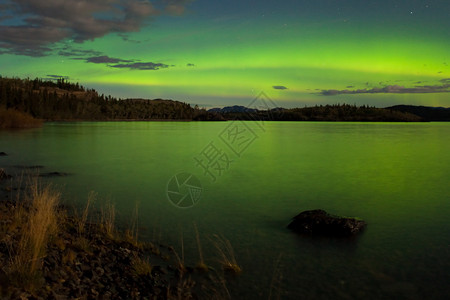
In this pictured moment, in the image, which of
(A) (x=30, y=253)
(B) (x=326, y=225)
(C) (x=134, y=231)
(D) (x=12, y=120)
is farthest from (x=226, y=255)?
(D) (x=12, y=120)

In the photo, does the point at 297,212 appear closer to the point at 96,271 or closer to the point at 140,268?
the point at 140,268

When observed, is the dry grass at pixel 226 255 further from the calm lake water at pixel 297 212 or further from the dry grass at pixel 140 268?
the dry grass at pixel 140 268

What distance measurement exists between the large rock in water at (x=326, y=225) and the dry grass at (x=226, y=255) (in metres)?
3.01

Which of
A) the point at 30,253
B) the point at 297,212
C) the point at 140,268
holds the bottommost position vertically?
the point at 297,212

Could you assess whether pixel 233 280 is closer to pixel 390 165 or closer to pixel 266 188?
pixel 266 188

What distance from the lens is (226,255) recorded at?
35.2 ft

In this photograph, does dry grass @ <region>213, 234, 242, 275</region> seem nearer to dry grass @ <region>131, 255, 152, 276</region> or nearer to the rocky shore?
the rocky shore

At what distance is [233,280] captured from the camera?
9.07 m

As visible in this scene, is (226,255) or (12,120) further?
(12,120)

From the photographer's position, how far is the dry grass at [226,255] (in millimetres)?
9602

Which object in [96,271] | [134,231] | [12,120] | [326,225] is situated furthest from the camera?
[12,120]

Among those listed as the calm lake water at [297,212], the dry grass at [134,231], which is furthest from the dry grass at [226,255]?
the dry grass at [134,231]

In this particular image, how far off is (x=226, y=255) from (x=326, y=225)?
432 cm

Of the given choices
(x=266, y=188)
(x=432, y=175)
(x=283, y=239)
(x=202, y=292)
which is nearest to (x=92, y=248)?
(x=202, y=292)
